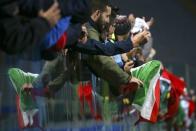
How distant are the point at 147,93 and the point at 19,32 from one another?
6.38 feet

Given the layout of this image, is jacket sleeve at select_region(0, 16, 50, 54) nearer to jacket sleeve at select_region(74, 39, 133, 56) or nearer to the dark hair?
jacket sleeve at select_region(74, 39, 133, 56)

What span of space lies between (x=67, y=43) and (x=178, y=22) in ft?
17.6

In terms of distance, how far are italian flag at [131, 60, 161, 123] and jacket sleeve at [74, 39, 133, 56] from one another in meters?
0.85

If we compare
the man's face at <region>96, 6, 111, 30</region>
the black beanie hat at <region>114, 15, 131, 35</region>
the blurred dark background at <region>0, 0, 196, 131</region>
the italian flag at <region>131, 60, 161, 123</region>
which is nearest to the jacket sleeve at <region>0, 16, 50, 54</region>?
the blurred dark background at <region>0, 0, 196, 131</region>

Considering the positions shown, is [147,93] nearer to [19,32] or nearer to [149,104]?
[149,104]

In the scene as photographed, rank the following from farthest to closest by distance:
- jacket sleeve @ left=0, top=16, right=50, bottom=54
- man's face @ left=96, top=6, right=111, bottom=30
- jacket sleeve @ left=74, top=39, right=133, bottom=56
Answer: man's face @ left=96, top=6, right=111, bottom=30, jacket sleeve @ left=74, top=39, right=133, bottom=56, jacket sleeve @ left=0, top=16, right=50, bottom=54

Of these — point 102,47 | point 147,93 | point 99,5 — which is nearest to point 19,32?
point 102,47

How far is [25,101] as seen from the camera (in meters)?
3.31

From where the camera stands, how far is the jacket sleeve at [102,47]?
2.99 meters

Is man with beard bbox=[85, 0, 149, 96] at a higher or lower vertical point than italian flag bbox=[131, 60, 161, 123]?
higher

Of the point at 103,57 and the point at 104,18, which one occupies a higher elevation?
the point at 104,18

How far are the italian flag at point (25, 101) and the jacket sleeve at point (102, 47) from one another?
1.40 feet

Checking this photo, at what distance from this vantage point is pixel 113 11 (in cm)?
346

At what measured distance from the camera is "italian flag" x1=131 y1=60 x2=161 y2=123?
3.94 metres
